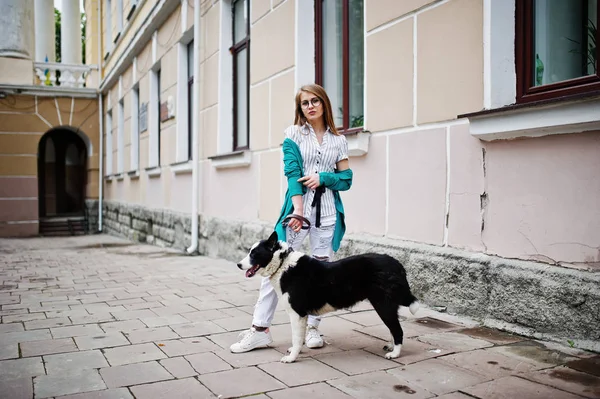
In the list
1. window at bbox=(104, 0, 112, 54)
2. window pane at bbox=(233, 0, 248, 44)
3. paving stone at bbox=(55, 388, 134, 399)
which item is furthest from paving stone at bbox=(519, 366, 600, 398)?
window at bbox=(104, 0, 112, 54)

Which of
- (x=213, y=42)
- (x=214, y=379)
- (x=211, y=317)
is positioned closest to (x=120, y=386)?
(x=214, y=379)

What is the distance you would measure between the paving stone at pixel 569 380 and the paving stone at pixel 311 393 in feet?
3.36

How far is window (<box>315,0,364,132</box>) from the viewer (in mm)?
5918

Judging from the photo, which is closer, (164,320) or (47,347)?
(47,347)

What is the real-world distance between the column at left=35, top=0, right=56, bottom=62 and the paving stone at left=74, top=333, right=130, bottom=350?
19.3 metres

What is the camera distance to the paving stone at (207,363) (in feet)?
10.6

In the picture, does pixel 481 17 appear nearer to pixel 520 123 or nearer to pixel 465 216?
pixel 520 123

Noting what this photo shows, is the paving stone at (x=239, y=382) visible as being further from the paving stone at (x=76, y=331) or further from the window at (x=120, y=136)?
the window at (x=120, y=136)

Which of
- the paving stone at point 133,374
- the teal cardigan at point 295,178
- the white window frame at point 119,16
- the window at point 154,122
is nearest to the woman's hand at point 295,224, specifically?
the teal cardigan at point 295,178

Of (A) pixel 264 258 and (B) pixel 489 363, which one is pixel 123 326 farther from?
(B) pixel 489 363

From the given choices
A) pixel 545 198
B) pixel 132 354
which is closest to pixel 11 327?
pixel 132 354

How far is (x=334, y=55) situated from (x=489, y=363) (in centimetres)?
419

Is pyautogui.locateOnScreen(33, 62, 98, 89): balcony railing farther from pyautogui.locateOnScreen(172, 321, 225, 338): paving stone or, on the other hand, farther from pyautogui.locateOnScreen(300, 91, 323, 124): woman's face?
pyautogui.locateOnScreen(300, 91, 323, 124): woman's face

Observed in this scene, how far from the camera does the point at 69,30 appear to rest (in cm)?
2091
